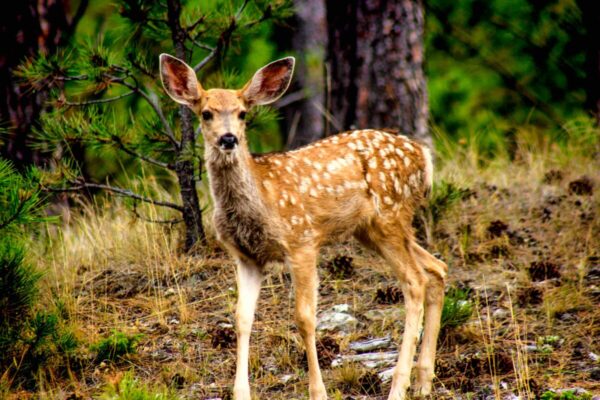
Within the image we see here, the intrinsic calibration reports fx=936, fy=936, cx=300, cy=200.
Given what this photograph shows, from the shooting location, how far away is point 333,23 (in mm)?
8539

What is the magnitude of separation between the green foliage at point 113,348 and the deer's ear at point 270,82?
1.67 metres

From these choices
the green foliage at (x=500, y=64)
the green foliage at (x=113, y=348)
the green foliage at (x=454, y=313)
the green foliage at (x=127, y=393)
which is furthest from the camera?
the green foliage at (x=500, y=64)

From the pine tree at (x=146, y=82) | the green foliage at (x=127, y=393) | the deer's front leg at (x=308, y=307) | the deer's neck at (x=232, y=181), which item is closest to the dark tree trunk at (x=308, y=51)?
the pine tree at (x=146, y=82)

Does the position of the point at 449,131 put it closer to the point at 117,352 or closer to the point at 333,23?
the point at 333,23

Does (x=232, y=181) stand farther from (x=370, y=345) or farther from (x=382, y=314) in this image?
(x=382, y=314)

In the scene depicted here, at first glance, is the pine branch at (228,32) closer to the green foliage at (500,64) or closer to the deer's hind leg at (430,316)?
the deer's hind leg at (430,316)

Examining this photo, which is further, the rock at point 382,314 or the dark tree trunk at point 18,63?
the dark tree trunk at point 18,63

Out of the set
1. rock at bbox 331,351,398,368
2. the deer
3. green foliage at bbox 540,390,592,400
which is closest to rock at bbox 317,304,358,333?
rock at bbox 331,351,398,368

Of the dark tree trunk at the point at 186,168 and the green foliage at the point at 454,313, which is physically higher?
the dark tree trunk at the point at 186,168

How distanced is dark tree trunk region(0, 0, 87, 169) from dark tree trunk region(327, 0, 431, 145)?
267 centimetres

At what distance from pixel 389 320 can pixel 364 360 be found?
0.53m

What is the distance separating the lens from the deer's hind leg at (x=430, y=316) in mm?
5527

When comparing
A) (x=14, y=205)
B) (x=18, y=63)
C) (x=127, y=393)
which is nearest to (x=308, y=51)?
(x=18, y=63)

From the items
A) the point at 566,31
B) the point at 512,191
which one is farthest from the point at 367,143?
the point at 566,31
